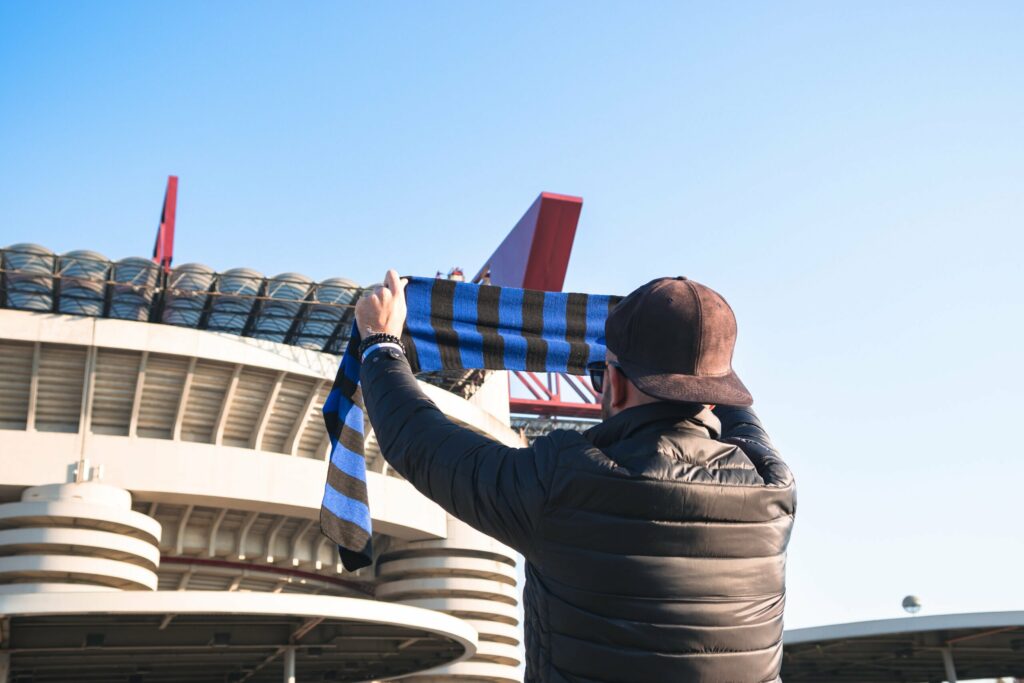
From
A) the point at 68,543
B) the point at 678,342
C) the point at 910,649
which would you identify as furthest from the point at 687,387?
the point at 68,543

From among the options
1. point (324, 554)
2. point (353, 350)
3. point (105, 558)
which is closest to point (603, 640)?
point (353, 350)

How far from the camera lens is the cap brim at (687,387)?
2.56m

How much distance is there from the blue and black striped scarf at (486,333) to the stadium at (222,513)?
15230 millimetres

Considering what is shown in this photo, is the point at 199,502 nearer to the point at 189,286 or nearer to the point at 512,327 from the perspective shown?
the point at 189,286

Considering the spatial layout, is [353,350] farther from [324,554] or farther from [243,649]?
[324,554]

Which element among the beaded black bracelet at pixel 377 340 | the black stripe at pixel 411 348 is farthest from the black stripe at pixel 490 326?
the beaded black bracelet at pixel 377 340

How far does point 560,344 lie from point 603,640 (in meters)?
4.54

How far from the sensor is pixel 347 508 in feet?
16.0

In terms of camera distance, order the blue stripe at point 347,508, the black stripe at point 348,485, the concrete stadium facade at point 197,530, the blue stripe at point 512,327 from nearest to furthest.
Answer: the blue stripe at point 347,508, the black stripe at point 348,485, the blue stripe at point 512,327, the concrete stadium facade at point 197,530

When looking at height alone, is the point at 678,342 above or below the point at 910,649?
above

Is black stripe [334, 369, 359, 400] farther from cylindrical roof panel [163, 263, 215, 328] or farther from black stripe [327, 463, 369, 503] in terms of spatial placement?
cylindrical roof panel [163, 263, 215, 328]

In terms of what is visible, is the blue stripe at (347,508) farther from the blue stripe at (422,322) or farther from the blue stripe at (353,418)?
the blue stripe at (422,322)

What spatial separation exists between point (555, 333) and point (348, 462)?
1.96 metres

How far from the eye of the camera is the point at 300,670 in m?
28.7
